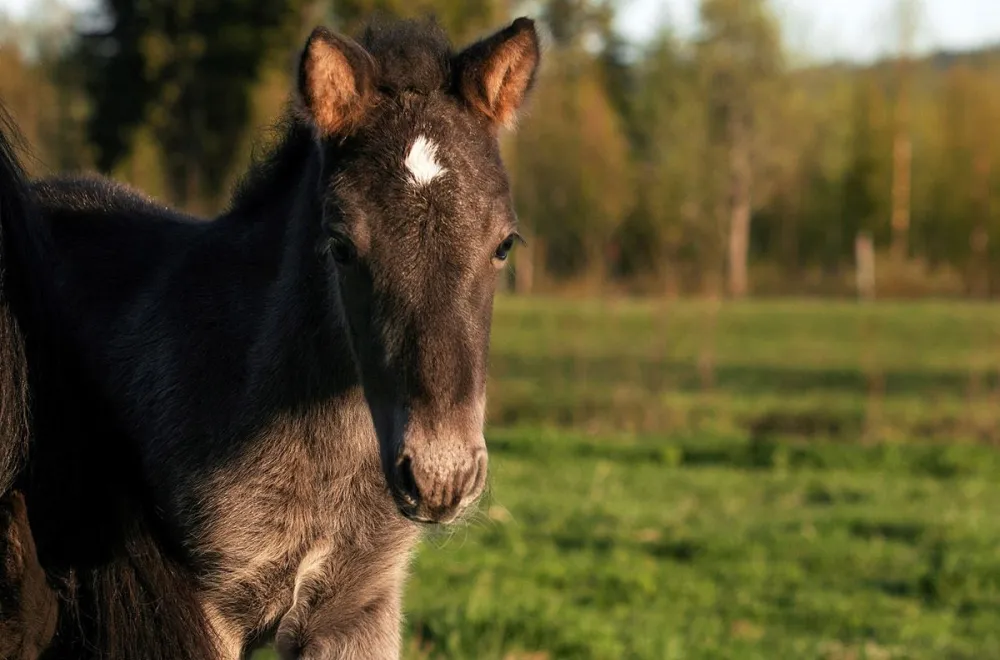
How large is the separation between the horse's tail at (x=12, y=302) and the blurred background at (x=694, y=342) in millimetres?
1333

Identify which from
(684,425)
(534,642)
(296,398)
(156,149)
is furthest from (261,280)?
(156,149)

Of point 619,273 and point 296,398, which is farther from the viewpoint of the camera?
point 619,273

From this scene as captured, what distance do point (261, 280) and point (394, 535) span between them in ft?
3.14

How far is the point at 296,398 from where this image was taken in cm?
408

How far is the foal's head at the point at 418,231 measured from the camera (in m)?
3.40

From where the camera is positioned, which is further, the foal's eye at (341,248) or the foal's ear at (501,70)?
the foal's ear at (501,70)

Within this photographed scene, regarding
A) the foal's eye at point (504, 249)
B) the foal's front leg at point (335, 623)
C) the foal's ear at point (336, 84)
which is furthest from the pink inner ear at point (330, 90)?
the foal's front leg at point (335, 623)

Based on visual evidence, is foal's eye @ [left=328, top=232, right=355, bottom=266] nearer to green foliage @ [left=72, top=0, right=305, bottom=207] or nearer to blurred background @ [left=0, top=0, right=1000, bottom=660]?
blurred background @ [left=0, top=0, right=1000, bottom=660]

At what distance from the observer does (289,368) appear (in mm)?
4086

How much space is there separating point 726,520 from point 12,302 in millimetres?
9524

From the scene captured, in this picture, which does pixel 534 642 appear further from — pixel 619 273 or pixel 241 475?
pixel 619 273

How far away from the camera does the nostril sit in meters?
3.33

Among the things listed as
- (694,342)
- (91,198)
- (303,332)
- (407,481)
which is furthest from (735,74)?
(407,481)

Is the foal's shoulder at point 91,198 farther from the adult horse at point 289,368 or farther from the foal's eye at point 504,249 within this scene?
the foal's eye at point 504,249
